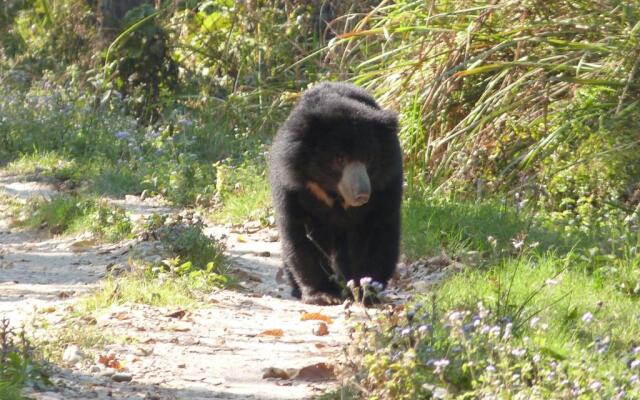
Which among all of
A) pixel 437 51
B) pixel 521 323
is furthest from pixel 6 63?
pixel 521 323

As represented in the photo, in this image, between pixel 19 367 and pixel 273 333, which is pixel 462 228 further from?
pixel 19 367

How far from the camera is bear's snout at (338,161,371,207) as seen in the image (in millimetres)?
6074

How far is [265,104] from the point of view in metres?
11.3

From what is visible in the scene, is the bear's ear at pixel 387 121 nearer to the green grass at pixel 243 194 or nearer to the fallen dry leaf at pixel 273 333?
the fallen dry leaf at pixel 273 333

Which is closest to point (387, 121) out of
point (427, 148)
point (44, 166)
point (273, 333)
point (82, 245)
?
point (273, 333)

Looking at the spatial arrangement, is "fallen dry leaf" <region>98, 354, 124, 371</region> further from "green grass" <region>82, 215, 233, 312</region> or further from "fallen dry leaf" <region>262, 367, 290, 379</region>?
"green grass" <region>82, 215, 233, 312</region>

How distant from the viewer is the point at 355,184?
6090 millimetres

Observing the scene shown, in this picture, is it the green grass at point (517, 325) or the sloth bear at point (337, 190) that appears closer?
the green grass at point (517, 325)

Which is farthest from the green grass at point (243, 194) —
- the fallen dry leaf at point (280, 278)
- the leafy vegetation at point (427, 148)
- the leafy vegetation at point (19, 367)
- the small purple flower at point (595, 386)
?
the small purple flower at point (595, 386)

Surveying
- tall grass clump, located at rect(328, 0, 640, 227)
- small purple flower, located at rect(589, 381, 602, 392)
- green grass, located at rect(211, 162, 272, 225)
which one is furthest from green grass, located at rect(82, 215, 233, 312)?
small purple flower, located at rect(589, 381, 602, 392)

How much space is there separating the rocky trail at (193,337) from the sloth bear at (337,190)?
293 millimetres

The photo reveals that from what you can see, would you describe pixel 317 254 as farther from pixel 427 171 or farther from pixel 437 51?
pixel 437 51

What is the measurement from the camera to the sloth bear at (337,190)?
20.1ft

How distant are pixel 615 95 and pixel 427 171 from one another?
147 centimetres
